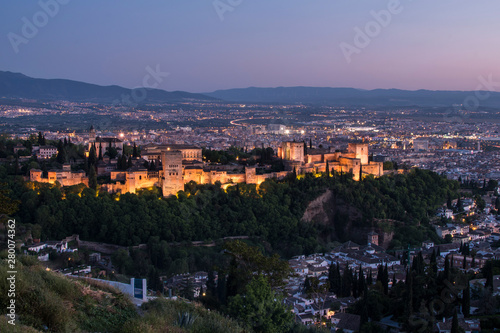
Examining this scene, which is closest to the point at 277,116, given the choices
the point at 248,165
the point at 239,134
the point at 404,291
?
the point at 239,134

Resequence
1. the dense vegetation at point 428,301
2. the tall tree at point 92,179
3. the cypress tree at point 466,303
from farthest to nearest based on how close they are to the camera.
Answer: the tall tree at point 92,179
the cypress tree at point 466,303
the dense vegetation at point 428,301

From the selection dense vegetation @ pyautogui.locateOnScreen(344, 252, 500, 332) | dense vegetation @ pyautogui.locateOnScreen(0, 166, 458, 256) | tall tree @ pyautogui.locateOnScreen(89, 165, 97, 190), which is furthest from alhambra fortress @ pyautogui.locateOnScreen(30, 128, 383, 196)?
dense vegetation @ pyautogui.locateOnScreen(344, 252, 500, 332)

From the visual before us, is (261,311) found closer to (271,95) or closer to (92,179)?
(92,179)

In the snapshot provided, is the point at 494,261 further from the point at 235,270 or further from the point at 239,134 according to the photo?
the point at 239,134

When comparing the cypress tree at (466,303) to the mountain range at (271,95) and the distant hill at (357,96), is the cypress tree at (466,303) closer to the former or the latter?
the mountain range at (271,95)

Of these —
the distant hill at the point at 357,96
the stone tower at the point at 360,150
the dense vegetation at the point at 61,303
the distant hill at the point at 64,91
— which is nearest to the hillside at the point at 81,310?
the dense vegetation at the point at 61,303
